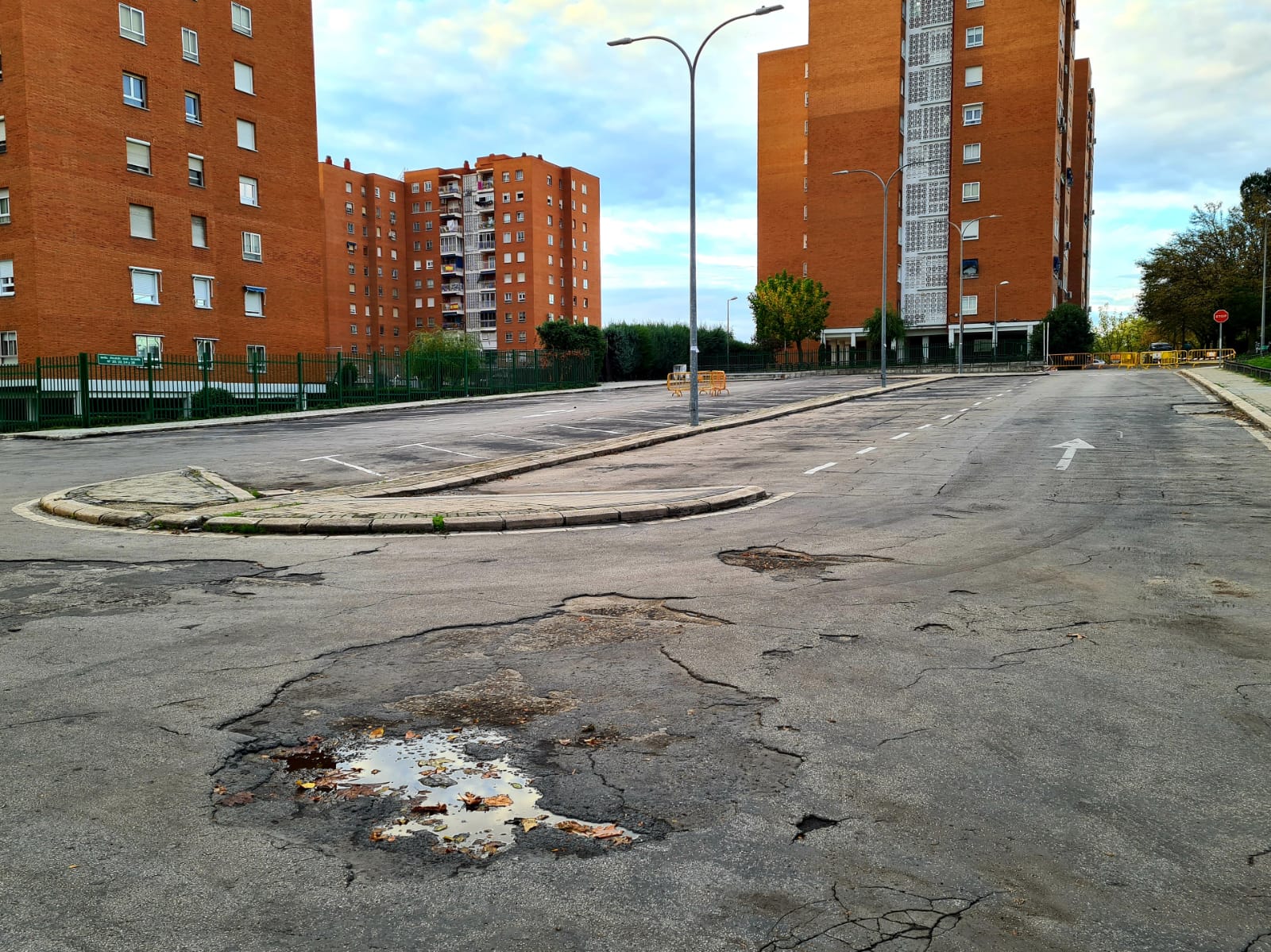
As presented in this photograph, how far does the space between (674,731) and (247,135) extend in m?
48.1

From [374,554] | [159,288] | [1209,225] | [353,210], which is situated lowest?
[374,554]

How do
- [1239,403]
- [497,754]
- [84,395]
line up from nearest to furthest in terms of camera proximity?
[497,754] → [1239,403] → [84,395]

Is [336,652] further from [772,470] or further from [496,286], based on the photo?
[496,286]

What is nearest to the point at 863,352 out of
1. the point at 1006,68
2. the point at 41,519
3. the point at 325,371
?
the point at 1006,68

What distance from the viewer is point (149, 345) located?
3934cm

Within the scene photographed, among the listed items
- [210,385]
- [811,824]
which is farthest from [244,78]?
[811,824]

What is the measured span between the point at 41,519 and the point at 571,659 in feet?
29.0

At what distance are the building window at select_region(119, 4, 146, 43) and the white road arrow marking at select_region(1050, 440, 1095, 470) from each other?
39.5m

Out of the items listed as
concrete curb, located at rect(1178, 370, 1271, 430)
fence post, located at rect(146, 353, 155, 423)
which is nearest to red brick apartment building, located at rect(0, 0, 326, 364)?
fence post, located at rect(146, 353, 155, 423)

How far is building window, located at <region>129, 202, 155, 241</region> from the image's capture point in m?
39.1

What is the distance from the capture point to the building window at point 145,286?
39000 mm

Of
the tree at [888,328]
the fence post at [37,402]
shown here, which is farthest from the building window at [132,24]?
the tree at [888,328]

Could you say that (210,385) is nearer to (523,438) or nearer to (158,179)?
(158,179)

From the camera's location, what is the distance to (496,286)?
114 meters
